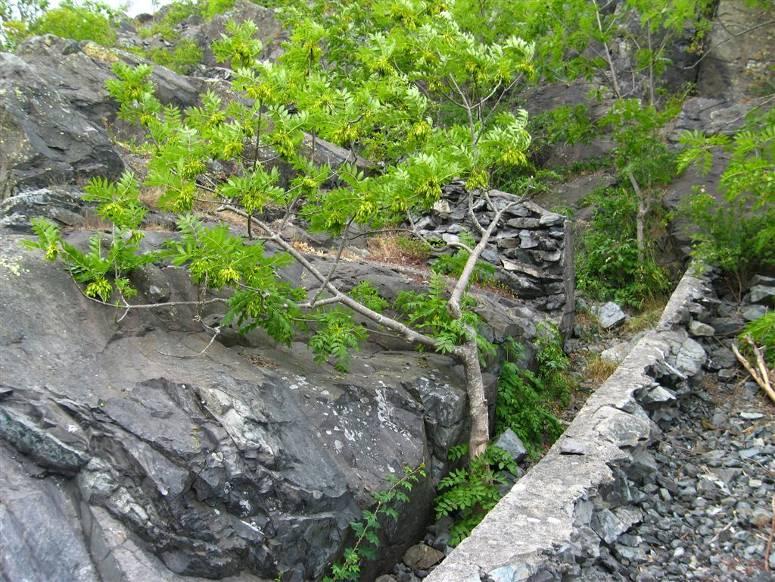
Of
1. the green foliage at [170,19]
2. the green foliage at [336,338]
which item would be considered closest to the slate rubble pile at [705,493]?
the green foliage at [336,338]

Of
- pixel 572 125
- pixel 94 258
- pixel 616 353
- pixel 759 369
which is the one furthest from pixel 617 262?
pixel 94 258

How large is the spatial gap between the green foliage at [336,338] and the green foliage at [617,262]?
22.2ft

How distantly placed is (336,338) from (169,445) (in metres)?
1.71

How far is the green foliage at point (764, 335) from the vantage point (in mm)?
5301

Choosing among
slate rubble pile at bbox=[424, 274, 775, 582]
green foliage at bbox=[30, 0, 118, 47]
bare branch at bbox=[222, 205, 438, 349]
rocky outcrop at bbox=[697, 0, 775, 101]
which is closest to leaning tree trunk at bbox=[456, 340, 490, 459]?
bare branch at bbox=[222, 205, 438, 349]

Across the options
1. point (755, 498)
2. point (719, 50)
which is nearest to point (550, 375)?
point (755, 498)

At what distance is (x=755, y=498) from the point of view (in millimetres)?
4449

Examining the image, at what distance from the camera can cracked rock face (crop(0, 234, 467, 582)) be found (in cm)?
364

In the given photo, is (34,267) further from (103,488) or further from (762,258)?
(762,258)

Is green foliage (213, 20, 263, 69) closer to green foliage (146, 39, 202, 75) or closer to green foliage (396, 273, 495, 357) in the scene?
green foliage (396, 273, 495, 357)

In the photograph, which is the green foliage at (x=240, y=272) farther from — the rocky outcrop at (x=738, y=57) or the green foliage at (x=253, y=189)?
the rocky outcrop at (x=738, y=57)

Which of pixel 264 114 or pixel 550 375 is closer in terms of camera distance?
pixel 264 114

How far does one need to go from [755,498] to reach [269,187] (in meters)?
4.58

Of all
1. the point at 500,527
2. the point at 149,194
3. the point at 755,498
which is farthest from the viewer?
the point at 149,194
